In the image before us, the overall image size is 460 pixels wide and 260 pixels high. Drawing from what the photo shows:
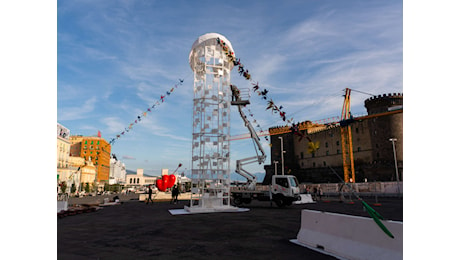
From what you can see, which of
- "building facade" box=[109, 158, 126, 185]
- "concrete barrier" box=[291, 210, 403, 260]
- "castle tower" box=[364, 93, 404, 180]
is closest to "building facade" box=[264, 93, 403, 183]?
"castle tower" box=[364, 93, 404, 180]

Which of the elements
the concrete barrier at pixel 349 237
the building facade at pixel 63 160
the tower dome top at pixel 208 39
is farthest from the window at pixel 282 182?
the building facade at pixel 63 160

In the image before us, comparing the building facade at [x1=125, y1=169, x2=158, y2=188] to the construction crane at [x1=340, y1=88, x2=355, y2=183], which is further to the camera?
the building facade at [x1=125, y1=169, x2=158, y2=188]

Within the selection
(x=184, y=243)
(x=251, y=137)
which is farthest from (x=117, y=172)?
(x=184, y=243)

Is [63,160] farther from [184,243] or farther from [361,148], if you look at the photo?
[184,243]

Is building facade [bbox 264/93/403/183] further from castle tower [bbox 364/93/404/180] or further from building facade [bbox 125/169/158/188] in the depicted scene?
building facade [bbox 125/169/158/188]

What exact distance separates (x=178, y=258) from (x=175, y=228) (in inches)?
182

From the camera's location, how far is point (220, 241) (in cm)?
812

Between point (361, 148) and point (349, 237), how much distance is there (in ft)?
229

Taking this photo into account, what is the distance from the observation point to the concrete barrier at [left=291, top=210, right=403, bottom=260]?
17.4 ft

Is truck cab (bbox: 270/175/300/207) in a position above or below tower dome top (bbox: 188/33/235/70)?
below

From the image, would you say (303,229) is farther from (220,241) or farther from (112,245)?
(112,245)

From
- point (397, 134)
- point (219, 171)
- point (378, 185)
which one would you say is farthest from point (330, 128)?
point (219, 171)

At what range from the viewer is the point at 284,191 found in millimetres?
20516

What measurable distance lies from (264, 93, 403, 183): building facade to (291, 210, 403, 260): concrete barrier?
43445 mm
